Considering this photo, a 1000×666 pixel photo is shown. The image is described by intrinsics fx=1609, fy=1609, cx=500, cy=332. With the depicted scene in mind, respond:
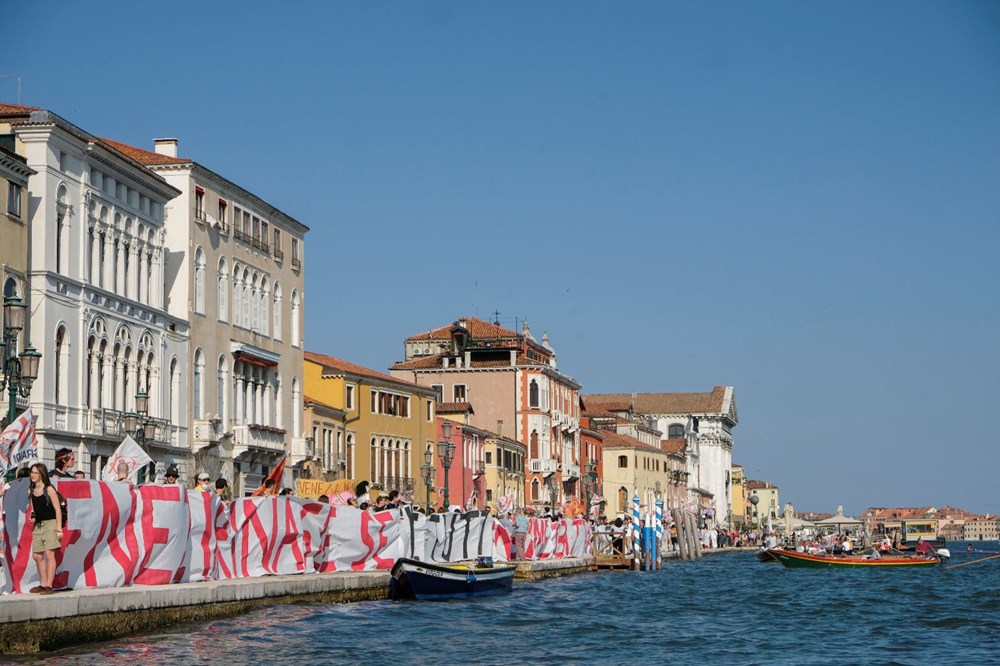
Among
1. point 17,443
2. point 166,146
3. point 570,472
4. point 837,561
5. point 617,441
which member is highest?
point 166,146

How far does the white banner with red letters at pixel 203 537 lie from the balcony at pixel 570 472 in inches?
2607

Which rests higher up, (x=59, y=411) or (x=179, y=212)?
(x=179, y=212)

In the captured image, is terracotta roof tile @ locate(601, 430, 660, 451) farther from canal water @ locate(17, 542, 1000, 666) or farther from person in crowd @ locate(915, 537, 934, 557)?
canal water @ locate(17, 542, 1000, 666)

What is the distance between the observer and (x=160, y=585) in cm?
2238

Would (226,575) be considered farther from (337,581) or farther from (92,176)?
(92,176)

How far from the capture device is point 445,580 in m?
32.0

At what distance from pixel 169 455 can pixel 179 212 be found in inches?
310

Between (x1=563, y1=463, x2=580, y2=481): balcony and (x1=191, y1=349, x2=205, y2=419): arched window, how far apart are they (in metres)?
55.1

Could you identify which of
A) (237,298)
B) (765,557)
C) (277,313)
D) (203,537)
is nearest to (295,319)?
(277,313)

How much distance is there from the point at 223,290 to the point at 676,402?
440 feet

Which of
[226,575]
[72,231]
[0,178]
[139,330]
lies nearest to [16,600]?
[226,575]

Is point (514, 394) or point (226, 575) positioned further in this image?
point (514, 394)

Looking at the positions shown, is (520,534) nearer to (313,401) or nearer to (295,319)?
(295,319)

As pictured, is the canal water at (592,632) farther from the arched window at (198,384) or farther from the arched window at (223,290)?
the arched window at (223,290)
